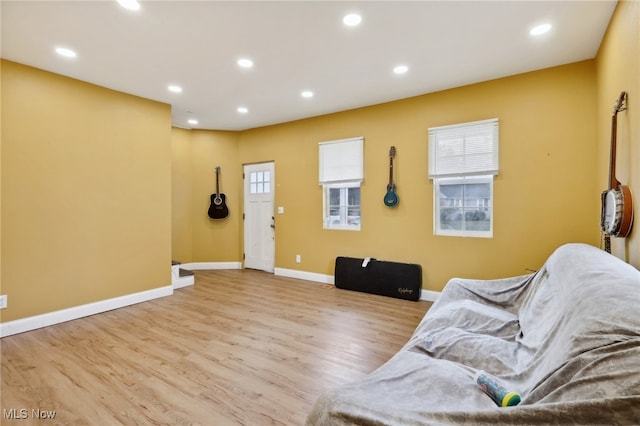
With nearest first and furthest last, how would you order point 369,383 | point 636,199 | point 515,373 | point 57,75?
point 369,383, point 515,373, point 636,199, point 57,75

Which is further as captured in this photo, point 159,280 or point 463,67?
point 159,280

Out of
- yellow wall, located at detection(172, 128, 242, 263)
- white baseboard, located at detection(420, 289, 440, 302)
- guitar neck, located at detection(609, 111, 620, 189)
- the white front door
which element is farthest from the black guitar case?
yellow wall, located at detection(172, 128, 242, 263)

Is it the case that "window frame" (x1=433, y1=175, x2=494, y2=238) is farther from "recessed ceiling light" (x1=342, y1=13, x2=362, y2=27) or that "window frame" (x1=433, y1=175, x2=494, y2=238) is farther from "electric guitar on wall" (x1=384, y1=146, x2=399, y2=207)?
"recessed ceiling light" (x1=342, y1=13, x2=362, y2=27)

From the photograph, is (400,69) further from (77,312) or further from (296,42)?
(77,312)

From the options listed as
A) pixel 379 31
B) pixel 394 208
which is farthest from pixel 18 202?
pixel 394 208

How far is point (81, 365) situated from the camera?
231cm

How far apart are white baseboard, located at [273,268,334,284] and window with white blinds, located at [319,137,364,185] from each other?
1518 millimetres

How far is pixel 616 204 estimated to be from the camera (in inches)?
79.9

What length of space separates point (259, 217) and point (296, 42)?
11.8 ft

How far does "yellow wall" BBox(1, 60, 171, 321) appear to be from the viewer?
2.95 metres

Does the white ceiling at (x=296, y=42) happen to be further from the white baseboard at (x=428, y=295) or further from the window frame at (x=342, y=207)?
the white baseboard at (x=428, y=295)

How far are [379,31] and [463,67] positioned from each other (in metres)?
1.21

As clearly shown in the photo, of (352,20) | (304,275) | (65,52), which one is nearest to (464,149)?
(352,20)

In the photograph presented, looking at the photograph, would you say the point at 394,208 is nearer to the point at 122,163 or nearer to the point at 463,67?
the point at 463,67
